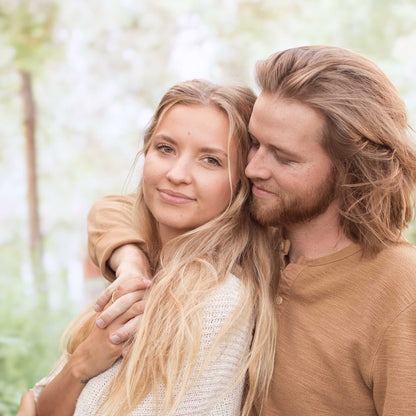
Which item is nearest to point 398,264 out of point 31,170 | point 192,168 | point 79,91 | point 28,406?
point 192,168

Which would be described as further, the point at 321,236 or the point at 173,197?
the point at 173,197

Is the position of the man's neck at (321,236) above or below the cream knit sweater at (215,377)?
above

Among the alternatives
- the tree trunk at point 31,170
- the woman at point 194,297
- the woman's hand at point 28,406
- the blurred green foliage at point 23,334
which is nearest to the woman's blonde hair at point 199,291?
the woman at point 194,297

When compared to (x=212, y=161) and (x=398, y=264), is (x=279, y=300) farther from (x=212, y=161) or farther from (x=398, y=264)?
(x=212, y=161)

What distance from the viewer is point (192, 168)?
1.83 metres

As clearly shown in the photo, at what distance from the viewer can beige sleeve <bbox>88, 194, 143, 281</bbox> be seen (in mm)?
2068

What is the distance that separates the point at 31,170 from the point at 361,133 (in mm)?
5043

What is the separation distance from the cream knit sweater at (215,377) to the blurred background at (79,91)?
11.5 ft

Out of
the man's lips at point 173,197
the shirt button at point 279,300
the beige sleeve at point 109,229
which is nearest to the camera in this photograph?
the shirt button at point 279,300

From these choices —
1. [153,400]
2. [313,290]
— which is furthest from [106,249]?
[313,290]


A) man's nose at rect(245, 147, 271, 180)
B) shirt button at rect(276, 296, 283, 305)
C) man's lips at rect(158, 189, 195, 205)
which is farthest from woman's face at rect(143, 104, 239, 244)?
shirt button at rect(276, 296, 283, 305)

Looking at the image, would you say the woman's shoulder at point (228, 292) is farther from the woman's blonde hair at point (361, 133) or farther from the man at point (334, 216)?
the woman's blonde hair at point (361, 133)

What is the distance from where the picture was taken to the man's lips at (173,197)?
185 cm

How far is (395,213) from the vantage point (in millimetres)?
1685
